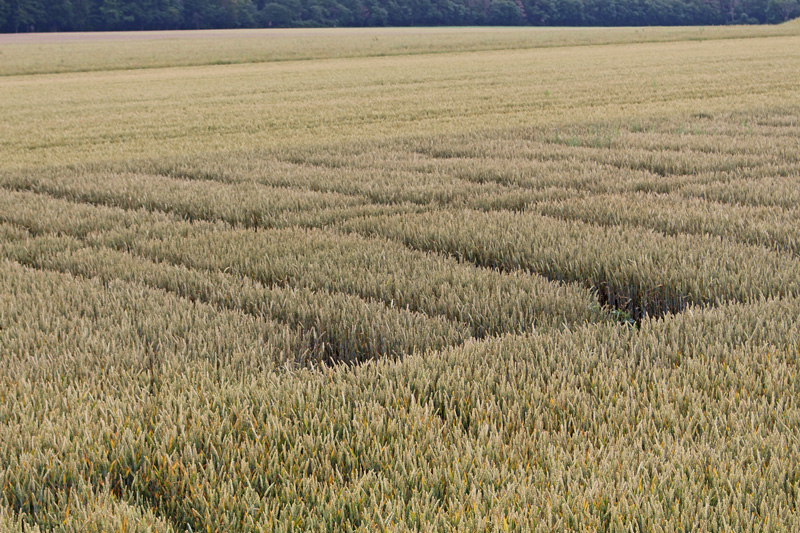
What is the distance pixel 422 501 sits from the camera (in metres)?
2.23

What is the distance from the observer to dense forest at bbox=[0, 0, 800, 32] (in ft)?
292

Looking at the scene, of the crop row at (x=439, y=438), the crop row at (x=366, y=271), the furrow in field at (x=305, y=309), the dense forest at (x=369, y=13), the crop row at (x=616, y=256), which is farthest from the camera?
the dense forest at (x=369, y=13)

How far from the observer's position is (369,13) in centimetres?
10362

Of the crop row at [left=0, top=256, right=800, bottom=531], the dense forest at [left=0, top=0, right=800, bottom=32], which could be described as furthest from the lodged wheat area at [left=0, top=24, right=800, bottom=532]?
the dense forest at [left=0, top=0, right=800, bottom=32]

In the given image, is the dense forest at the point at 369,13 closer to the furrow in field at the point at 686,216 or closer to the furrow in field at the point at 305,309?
the furrow in field at the point at 305,309

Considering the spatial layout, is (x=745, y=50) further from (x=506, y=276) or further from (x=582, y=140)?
(x=506, y=276)

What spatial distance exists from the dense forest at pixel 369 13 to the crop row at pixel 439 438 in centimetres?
9530

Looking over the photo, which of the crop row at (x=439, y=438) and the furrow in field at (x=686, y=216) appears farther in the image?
the furrow in field at (x=686, y=216)

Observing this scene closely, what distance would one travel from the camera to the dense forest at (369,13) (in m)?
89.0

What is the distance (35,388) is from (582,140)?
9.06 metres

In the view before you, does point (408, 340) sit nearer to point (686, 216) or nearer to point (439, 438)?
point (439, 438)

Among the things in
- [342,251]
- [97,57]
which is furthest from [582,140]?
[97,57]

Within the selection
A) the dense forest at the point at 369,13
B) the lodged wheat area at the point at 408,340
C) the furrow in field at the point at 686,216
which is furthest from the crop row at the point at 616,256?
the dense forest at the point at 369,13

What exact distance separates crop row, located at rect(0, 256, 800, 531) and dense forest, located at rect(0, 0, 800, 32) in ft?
313
